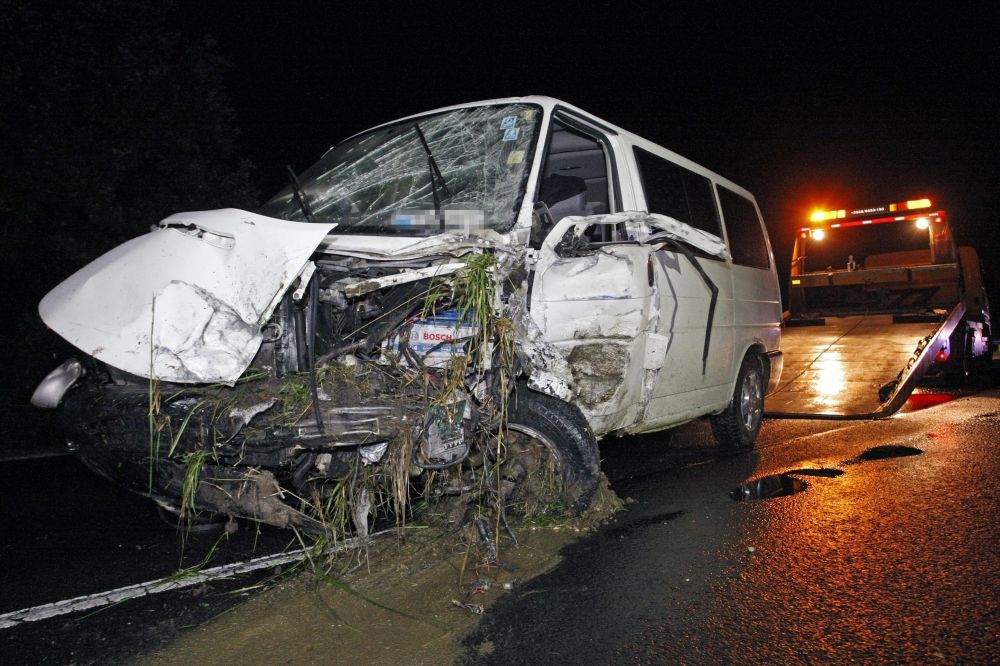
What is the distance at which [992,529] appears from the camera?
11.9 feet

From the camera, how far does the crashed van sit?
3.13 m

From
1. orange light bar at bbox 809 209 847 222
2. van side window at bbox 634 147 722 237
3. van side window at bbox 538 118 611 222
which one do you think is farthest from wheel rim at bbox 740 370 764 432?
orange light bar at bbox 809 209 847 222

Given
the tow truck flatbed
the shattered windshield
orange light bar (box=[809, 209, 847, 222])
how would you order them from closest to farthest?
the shattered windshield, the tow truck flatbed, orange light bar (box=[809, 209, 847, 222])

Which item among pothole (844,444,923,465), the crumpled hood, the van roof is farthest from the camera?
pothole (844,444,923,465)

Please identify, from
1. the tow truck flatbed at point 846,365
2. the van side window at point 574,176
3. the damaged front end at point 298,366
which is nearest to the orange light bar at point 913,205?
the tow truck flatbed at point 846,365

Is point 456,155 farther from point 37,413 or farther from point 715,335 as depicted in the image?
point 37,413

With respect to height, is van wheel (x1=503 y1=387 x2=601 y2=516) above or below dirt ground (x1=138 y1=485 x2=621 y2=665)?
above

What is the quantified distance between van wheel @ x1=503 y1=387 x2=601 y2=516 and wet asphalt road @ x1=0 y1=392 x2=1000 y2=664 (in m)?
0.30

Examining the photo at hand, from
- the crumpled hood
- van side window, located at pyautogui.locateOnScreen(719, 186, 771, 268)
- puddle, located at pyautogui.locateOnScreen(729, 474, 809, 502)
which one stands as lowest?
puddle, located at pyautogui.locateOnScreen(729, 474, 809, 502)

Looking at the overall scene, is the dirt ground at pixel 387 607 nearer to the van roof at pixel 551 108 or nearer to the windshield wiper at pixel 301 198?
the windshield wiper at pixel 301 198

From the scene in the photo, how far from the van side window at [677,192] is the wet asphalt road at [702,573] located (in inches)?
75.1

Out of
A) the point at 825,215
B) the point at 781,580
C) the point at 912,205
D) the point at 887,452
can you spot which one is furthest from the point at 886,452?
the point at 825,215

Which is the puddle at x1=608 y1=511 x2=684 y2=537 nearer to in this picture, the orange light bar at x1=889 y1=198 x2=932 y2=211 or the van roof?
the van roof

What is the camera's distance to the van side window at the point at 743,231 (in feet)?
19.7
